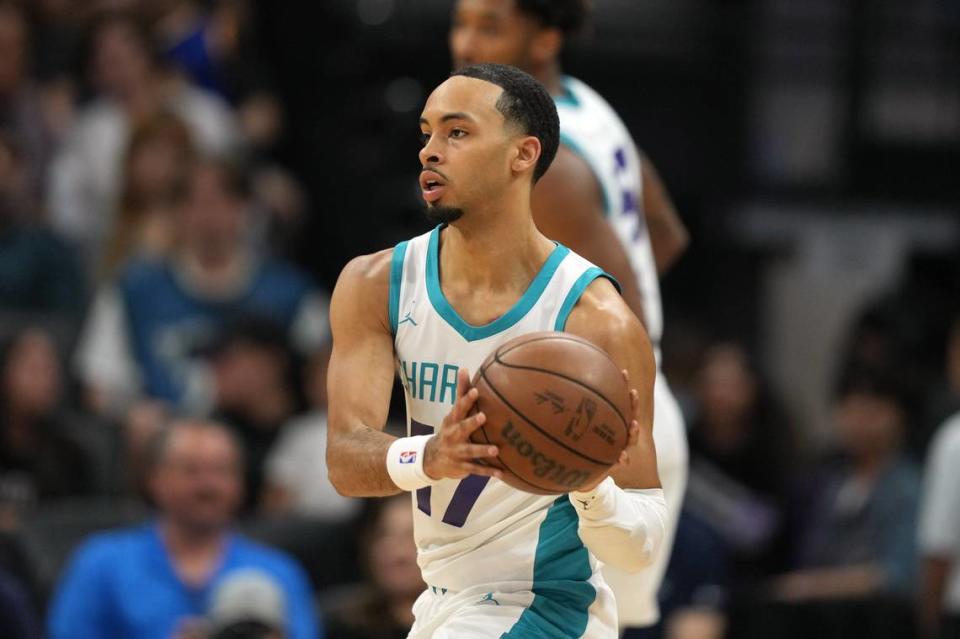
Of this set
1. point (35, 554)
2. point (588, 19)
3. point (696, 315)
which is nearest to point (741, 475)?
point (696, 315)

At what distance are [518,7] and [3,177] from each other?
534 cm

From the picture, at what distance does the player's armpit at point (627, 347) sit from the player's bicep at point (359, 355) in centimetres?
50

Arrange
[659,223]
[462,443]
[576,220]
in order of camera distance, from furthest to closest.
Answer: [659,223] < [576,220] < [462,443]

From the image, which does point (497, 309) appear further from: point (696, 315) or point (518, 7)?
point (696, 315)

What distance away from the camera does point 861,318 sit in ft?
38.7

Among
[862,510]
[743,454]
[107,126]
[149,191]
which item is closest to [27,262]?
[149,191]

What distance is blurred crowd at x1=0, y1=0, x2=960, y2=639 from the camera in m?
8.12

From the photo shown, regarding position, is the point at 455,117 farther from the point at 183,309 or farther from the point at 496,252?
the point at 183,309

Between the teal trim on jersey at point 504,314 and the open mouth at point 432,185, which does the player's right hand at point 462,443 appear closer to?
the teal trim on jersey at point 504,314

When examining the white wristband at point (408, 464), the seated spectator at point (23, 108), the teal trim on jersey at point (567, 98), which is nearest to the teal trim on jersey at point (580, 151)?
the teal trim on jersey at point (567, 98)

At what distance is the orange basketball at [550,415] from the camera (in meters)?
4.04

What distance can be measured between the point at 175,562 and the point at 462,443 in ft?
14.4

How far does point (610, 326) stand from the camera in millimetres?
4473

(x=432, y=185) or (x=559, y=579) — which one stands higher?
(x=432, y=185)
